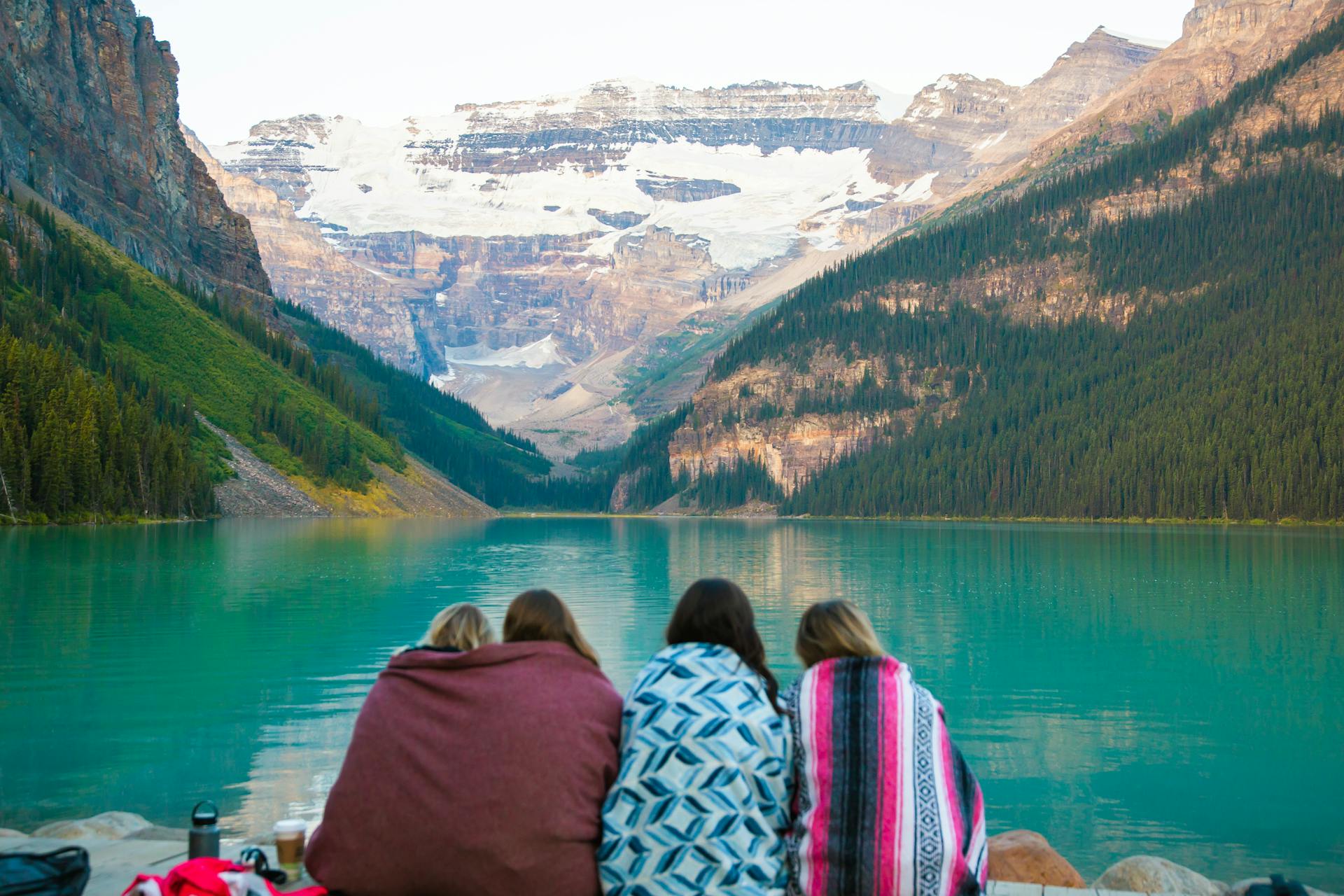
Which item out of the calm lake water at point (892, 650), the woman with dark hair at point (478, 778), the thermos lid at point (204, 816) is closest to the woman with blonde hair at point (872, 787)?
the woman with dark hair at point (478, 778)

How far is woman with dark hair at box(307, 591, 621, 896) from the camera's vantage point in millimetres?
7672

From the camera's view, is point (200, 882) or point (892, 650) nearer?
point (200, 882)

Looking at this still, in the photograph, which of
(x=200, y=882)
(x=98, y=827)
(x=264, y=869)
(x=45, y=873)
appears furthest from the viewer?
(x=98, y=827)

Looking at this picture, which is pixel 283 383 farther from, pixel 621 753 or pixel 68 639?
pixel 621 753

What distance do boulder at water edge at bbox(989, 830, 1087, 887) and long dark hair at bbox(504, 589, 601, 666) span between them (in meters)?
6.33

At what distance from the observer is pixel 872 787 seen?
7.92 meters

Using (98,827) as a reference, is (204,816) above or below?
above

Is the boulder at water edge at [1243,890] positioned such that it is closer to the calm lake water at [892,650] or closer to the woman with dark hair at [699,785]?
the calm lake water at [892,650]

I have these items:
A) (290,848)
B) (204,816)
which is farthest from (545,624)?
(290,848)

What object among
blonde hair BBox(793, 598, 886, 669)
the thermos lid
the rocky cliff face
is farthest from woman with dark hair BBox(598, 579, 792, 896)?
the rocky cliff face

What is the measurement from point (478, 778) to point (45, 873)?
3029 mm

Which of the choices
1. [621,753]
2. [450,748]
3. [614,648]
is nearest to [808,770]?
[621,753]

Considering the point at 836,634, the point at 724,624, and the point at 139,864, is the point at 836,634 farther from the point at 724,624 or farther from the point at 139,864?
the point at 139,864

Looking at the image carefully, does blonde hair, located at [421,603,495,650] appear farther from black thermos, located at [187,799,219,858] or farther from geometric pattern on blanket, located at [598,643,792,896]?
black thermos, located at [187,799,219,858]
